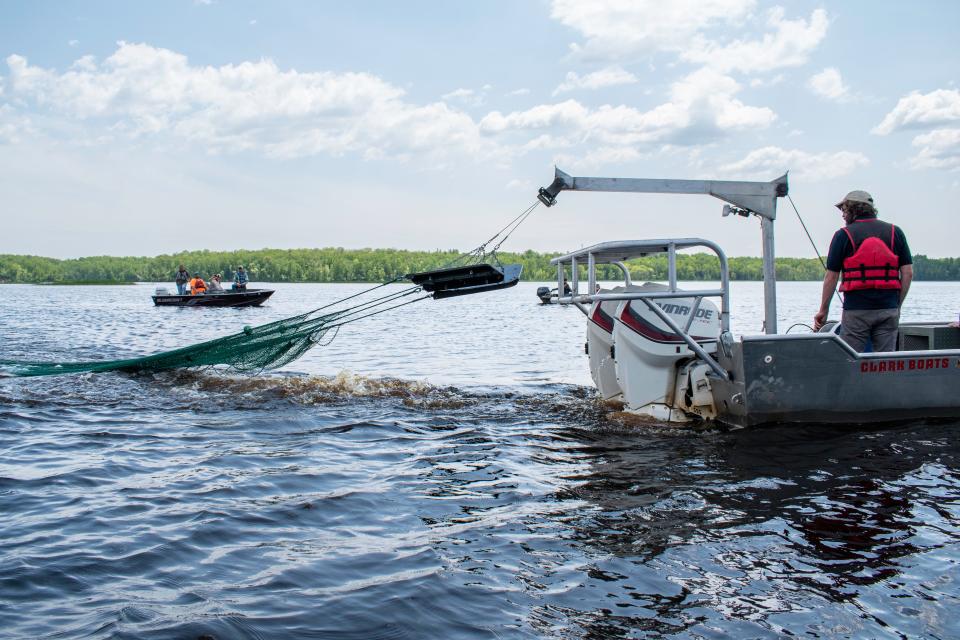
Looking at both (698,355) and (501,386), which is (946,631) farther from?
(501,386)

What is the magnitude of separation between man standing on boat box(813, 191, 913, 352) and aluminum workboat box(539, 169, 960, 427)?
324 mm

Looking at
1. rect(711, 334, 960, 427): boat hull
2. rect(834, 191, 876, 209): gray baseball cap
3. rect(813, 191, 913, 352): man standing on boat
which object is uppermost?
rect(834, 191, 876, 209): gray baseball cap

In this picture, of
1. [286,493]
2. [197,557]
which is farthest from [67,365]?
[197,557]

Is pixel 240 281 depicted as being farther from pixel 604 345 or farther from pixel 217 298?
pixel 604 345

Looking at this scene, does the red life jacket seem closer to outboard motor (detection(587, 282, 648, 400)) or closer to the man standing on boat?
the man standing on boat

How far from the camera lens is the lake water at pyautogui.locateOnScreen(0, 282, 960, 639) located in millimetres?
4070

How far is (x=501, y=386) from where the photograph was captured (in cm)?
1334

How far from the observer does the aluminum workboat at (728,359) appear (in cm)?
805

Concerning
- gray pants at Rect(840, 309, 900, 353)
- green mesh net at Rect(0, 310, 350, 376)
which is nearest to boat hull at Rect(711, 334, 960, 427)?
gray pants at Rect(840, 309, 900, 353)

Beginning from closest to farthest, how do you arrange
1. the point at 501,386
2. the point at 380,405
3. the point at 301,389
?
the point at 380,405
the point at 301,389
the point at 501,386

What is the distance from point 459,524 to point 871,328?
5.07m

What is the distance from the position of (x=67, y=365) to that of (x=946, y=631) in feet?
39.3

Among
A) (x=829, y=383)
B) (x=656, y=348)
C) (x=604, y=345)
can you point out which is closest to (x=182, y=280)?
(x=604, y=345)

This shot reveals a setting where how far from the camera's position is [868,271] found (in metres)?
7.94
